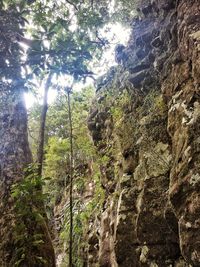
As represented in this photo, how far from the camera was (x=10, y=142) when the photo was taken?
5.00 m

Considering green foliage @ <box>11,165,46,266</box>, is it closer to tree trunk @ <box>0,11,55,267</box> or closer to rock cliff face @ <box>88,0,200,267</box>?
tree trunk @ <box>0,11,55,267</box>

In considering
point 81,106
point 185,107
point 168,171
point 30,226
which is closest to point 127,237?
point 168,171

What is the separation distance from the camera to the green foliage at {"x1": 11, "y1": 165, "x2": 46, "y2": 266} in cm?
414

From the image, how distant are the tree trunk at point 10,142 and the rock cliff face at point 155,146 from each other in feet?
5.61

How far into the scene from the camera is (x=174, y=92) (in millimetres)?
5547

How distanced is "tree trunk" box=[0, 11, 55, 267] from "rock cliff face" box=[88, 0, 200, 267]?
1.71 metres

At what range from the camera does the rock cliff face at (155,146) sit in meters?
4.41

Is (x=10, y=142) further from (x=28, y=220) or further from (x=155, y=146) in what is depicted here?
(x=155, y=146)

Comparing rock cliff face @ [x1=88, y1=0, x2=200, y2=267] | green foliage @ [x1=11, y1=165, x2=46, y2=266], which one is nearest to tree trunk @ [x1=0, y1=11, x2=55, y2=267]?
green foliage @ [x1=11, y1=165, x2=46, y2=266]

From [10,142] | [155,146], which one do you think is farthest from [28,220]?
[155,146]

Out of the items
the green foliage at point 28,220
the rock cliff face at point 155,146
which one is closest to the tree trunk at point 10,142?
the green foliage at point 28,220

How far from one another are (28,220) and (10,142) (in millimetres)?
1278

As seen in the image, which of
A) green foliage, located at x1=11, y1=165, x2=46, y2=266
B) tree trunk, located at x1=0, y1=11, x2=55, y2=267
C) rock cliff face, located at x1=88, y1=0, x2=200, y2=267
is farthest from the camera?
rock cliff face, located at x1=88, y1=0, x2=200, y2=267

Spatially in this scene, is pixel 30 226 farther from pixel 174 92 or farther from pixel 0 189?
pixel 174 92
